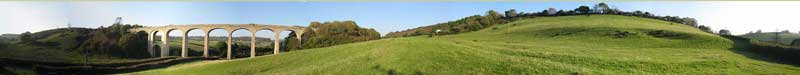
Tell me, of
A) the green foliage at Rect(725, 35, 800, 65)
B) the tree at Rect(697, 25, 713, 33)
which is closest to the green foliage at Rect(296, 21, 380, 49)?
the tree at Rect(697, 25, 713, 33)

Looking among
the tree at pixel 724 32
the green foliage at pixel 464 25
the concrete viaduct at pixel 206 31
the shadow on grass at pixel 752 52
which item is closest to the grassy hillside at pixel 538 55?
the shadow on grass at pixel 752 52

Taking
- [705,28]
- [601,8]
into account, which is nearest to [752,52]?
[705,28]

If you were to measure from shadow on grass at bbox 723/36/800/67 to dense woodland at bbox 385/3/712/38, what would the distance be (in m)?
2.01

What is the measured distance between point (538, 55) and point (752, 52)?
519 centimetres

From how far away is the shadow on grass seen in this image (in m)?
19.1

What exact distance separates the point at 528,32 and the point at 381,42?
16.3 ft

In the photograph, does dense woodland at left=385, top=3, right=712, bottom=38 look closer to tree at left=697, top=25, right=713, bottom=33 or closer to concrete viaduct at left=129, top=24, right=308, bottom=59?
tree at left=697, top=25, right=713, bottom=33

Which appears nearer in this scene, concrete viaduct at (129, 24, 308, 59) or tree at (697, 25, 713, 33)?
tree at (697, 25, 713, 33)

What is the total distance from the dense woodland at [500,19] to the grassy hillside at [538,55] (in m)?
0.22

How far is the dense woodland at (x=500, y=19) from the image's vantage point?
23797 mm

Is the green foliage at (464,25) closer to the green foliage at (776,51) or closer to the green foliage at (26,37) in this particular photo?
the green foliage at (776,51)

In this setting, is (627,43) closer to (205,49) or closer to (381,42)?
(381,42)

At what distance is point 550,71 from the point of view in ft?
56.8

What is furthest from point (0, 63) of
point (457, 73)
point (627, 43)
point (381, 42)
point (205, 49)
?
point (627, 43)
